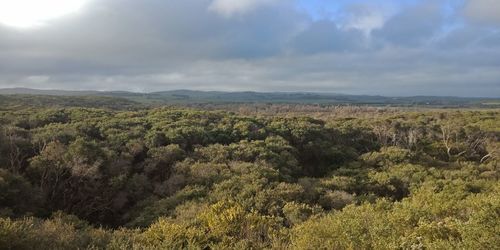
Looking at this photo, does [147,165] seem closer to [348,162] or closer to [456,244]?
[348,162]

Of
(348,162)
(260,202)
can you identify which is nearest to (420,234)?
(260,202)

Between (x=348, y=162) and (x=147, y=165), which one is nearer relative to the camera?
(x=147, y=165)

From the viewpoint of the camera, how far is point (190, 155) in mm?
22969

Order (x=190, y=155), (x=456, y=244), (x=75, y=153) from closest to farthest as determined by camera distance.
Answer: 1. (x=456, y=244)
2. (x=75, y=153)
3. (x=190, y=155)

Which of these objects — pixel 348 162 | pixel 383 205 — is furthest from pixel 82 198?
pixel 348 162

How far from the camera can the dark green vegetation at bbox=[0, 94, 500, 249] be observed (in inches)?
313

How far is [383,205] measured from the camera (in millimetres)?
12977

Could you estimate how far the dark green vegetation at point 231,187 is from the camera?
796 centimetres

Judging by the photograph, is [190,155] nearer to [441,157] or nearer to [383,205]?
[383,205]

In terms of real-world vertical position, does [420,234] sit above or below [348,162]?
above

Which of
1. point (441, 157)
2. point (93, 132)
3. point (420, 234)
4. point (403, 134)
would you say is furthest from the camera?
point (403, 134)

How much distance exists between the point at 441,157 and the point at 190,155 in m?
20.6

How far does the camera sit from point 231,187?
17.5 m

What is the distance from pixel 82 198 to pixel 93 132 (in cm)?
891
